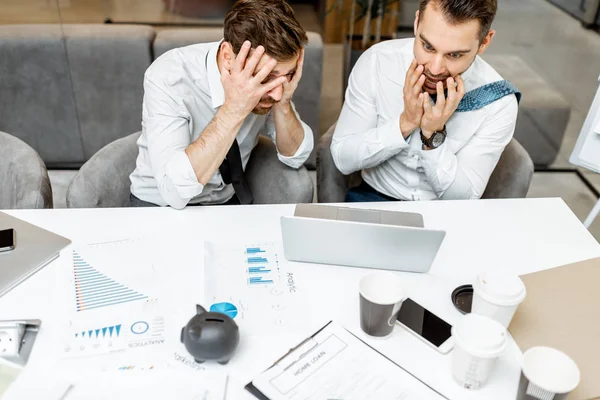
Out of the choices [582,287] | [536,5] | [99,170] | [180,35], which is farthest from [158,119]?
[536,5]

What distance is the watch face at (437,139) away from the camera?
67.7 inches

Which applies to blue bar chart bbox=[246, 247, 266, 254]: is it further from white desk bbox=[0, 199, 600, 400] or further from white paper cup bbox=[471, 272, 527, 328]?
white paper cup bbox=[471, 272, 527, 328]

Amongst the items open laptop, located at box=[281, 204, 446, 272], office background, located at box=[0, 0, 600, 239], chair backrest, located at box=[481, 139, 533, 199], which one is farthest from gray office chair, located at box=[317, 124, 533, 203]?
office background, located at box=[0, 0, 600, 239]

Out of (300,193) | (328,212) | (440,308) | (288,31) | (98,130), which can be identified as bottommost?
(98,130)

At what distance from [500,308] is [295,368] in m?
0.39

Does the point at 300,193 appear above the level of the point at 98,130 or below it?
Answer: above

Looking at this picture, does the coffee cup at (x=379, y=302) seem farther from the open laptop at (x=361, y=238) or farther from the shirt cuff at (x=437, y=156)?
the shirt cuff at (x=437, y=156)

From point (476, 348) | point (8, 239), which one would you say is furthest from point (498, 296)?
point (8, 239)

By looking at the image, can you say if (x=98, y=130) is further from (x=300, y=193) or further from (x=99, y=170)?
(x=300, y=193)

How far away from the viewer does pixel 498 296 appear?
1081 mm

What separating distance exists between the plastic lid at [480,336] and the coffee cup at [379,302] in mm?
122

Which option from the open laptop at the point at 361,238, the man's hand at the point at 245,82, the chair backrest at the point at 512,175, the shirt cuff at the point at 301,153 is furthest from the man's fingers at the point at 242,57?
the chair backrest at the point at 512,175

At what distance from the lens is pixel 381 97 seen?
1.84 metres

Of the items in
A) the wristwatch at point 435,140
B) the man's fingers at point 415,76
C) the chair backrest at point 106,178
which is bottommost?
the chair backrest at point 106,178
